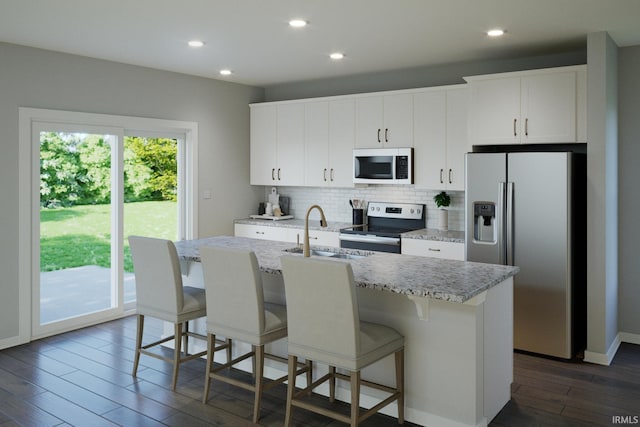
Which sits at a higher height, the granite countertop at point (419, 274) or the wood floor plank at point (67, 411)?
the granite countertop at point (419, 274)

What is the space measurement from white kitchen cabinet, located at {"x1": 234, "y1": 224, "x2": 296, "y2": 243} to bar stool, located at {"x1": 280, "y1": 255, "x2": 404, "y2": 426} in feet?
10.5

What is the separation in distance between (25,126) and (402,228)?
12.4 feet

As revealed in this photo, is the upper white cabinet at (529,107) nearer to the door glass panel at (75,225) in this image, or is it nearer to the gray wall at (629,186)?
the gray wall at (629,186)

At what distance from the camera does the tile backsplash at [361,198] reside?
Result: 583cm

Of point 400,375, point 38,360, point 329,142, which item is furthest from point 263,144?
point 400,375

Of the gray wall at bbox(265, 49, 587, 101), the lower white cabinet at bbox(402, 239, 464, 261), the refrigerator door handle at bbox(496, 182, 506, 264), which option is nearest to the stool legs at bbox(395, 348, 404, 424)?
the refrigerator door handle at bbox(496, 182, 506, 264)

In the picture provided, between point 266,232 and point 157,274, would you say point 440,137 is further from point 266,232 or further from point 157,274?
point 157,274

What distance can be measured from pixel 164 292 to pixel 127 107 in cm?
257

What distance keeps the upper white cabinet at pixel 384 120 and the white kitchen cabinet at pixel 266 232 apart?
127 cm

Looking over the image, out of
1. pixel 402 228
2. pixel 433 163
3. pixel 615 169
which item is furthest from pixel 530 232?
pixel 402 228

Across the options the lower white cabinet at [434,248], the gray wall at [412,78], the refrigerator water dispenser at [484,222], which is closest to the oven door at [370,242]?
the lower white cabinet at [434,248]

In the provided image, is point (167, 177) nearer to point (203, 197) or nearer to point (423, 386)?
point (203, 197)

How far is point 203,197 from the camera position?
648cm

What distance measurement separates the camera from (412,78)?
19.7 feet
